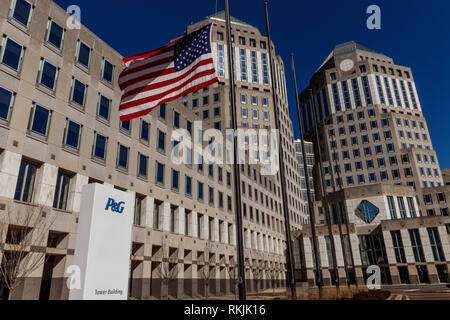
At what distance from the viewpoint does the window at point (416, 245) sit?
5338 cm

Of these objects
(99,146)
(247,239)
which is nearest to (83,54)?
(99,146)

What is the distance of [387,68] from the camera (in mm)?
112500

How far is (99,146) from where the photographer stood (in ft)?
90.0

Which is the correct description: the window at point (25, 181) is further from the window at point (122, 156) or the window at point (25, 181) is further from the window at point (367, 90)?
the window at point (367, 90)

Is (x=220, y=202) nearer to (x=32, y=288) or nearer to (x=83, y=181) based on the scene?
(x=83, y=181)

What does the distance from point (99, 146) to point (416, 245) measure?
51154mm

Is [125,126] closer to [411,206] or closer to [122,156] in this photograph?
[122,156]

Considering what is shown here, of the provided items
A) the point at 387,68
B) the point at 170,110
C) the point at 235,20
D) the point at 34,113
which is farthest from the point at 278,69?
the point at 34,113

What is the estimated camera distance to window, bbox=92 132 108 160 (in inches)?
1060

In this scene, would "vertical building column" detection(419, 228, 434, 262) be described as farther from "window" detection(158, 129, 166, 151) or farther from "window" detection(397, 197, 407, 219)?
"window" detection(158, 129, 166, 151)

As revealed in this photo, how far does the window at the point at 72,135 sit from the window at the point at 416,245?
52484 mm

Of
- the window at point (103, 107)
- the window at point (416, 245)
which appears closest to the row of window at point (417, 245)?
the window at point (416, 245)

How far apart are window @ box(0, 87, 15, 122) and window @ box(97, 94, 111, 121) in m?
7.42

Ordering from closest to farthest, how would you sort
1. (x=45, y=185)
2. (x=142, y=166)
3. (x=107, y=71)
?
(x=45, y=185) < (x=107, y=71) < (x=142, y=166)
